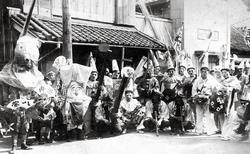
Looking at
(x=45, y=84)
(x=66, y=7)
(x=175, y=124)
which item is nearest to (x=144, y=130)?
(x=175, y=124)

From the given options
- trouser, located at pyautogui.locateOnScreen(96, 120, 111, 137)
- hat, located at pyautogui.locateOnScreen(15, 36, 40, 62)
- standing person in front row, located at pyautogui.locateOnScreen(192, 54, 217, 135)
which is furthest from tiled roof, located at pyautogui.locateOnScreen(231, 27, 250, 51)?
hat, located at pyautogui.locateOnScreen(15, 36, 40, 62)

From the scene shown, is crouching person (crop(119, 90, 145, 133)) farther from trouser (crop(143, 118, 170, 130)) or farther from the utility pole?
the utility pole

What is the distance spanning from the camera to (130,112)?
26.4ft

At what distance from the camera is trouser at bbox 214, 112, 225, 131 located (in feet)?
27.6

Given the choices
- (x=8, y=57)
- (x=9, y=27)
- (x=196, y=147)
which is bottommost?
(x=196, y=147)

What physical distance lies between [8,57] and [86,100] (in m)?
3.00

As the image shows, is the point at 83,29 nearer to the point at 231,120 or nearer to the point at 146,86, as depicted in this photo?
the point at 146,86

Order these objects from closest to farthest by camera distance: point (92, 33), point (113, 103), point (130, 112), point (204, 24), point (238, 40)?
1. point (113, 103)
2. point (130, 112)
3. point (92, 33)
4. point (204, 24)
5. point (238, 40)

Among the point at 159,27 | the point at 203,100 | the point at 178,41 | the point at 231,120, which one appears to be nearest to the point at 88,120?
the point at 203,100

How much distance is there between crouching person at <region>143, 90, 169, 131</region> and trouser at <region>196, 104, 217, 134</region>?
2.85 ft

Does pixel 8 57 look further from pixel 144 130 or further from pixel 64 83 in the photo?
pixel 144 130

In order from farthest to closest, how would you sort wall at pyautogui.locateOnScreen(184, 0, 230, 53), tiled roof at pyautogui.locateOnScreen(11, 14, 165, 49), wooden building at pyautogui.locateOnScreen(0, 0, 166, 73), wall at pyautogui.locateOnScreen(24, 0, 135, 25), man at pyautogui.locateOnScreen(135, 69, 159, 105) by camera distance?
wall at pyautogui.locateOnScreen(184, 0, 230, 53), wall at pyautogui.locateOnScreen(24, 0, 135, 25), wooden building at pyautogui.locateOnScreen(0, 0, 166, 73), tiled roof at pyautogui.locateOnScreen(11, 14, 165, 49), man at pyautogui.locateOnScreen(135, 69, 159, 105)

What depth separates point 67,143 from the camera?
6.93m

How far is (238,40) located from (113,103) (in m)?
11.8
